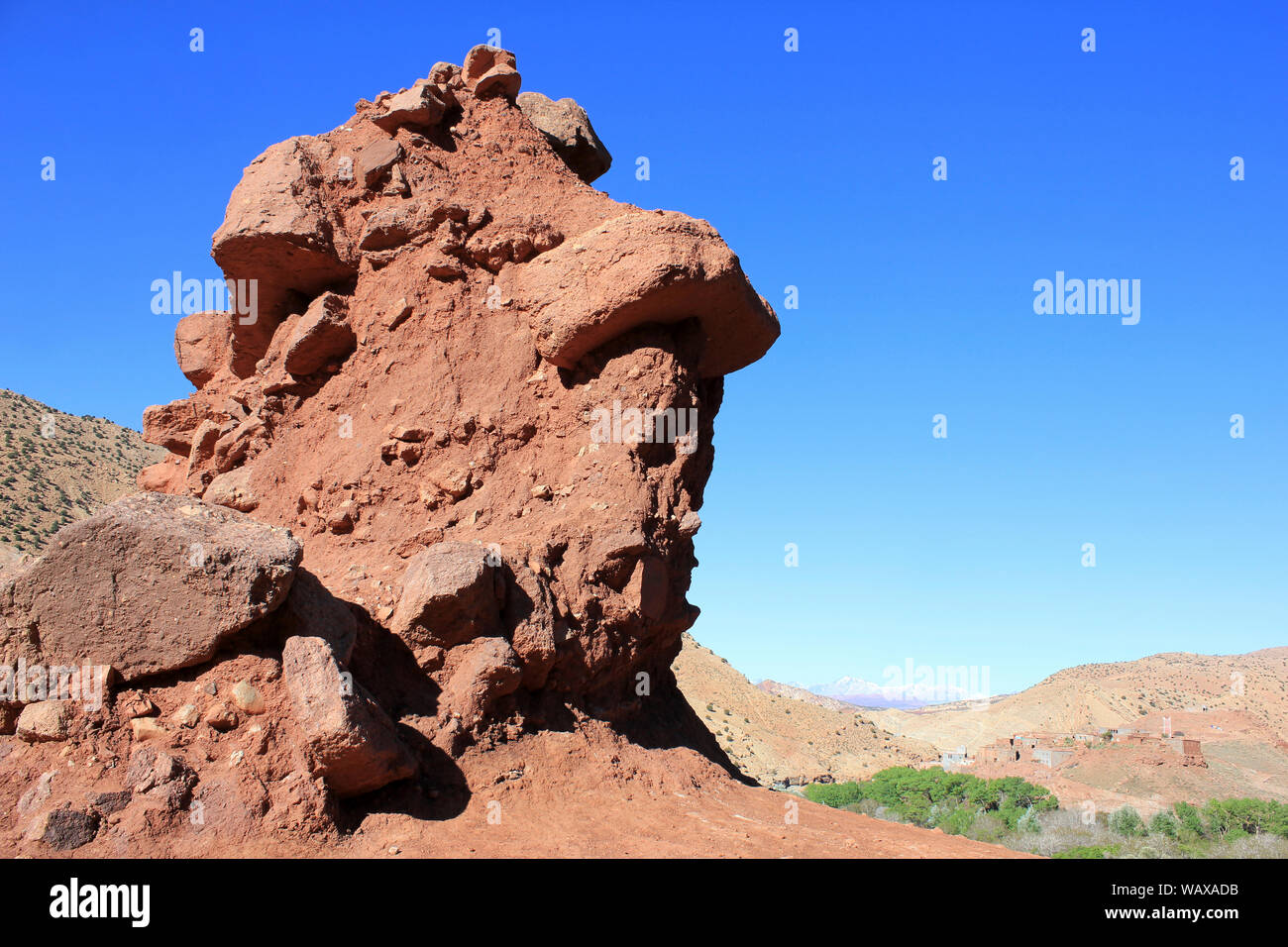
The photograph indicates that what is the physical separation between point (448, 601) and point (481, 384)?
2218 millimetres

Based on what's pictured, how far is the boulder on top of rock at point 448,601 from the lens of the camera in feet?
19.2

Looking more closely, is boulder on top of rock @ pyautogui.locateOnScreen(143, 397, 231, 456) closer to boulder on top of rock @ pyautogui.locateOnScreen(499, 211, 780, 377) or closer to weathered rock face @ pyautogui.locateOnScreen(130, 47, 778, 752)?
weathered rock face @ pyautogui.locateOnScreen(130, 47, 778, 752)

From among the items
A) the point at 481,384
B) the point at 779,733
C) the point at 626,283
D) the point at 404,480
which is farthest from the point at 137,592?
the point at 779,733

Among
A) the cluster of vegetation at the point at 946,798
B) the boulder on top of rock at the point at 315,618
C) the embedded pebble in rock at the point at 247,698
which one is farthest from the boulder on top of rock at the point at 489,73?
the cluster of vegetation at the point at 946,798

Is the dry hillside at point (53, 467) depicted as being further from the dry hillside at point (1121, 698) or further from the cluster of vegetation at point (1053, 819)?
the dry hillside at point (1121, 698)

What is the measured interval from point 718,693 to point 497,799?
1181 inches

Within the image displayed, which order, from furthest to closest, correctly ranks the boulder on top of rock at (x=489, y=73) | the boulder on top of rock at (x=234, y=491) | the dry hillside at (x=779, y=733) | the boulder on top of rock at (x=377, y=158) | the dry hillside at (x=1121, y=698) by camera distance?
the dry hillside at (x=1121, y=698)
the dry hillside at (x=779, y=733)
the boulder on top of rock at (x=489, y=73)
the boulder on top of rock at (x=377, y=158)
the boulder on top of rock at (x=234, y=491)

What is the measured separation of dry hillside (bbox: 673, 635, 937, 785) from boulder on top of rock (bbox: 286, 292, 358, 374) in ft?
75.3

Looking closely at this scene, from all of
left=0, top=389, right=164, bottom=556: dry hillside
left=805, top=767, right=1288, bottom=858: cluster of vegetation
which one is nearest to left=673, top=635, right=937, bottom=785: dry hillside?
left=805, top=767, right=1288, bottom=858: cluster of vegetation

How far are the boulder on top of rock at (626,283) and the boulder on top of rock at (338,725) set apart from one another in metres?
3.28

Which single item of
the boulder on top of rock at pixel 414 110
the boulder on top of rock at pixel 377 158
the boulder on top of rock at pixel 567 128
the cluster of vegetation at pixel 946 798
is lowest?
the cluster of vegetation at pixel 946 798

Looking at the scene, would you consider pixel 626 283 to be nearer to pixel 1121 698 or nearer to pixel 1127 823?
pixel 1127 823

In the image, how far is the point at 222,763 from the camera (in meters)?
4.86
